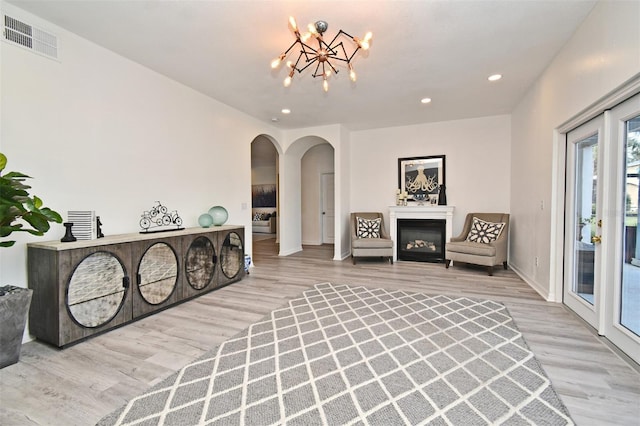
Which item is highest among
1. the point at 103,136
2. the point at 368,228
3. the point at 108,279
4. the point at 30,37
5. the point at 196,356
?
the point at 30,37

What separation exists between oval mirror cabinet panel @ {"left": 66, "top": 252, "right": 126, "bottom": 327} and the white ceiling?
208 cm

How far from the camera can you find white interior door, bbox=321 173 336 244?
781 centimetres

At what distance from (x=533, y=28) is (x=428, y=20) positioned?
1.02 m

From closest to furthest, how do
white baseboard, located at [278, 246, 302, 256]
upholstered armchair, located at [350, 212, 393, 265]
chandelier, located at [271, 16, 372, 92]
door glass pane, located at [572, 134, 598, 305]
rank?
chandelier, located at [271, 16, 372, 92]
door glass pane, located at [572, 134, 598, 305]
upholstered armchair, located at [350, 212, 393, 265]
white baseboard, located at [278, 246, 302, 256]

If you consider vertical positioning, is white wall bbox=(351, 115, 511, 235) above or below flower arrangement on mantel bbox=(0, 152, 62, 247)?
above

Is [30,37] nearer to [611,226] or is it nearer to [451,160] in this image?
[611,226]

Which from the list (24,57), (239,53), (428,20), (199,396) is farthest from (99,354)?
(428,20)

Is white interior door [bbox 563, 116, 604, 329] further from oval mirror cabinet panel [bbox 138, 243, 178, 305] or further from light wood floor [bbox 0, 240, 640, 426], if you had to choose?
oval mirror cabinet panel [bbox 138, 243, 178, 305]

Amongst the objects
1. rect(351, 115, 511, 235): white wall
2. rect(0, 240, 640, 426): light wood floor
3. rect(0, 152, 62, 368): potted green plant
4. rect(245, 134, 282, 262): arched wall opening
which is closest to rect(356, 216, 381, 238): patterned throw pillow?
rect(351, 115, 511, 235): white wall

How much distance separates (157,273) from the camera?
115 inches

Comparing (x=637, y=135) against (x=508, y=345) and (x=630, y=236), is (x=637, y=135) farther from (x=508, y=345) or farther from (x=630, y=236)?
(x=508, y=345)

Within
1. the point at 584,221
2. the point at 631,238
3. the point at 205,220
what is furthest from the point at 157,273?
the point at 584,221

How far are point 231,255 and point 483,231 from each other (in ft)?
13.7

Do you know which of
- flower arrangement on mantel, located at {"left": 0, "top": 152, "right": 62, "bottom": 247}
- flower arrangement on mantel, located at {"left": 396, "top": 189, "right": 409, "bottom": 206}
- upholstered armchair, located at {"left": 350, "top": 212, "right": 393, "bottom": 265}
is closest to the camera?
flower arrangement on mantel, located at {"left": 0, "top": 152, "right": 62, "bottom": 247}
